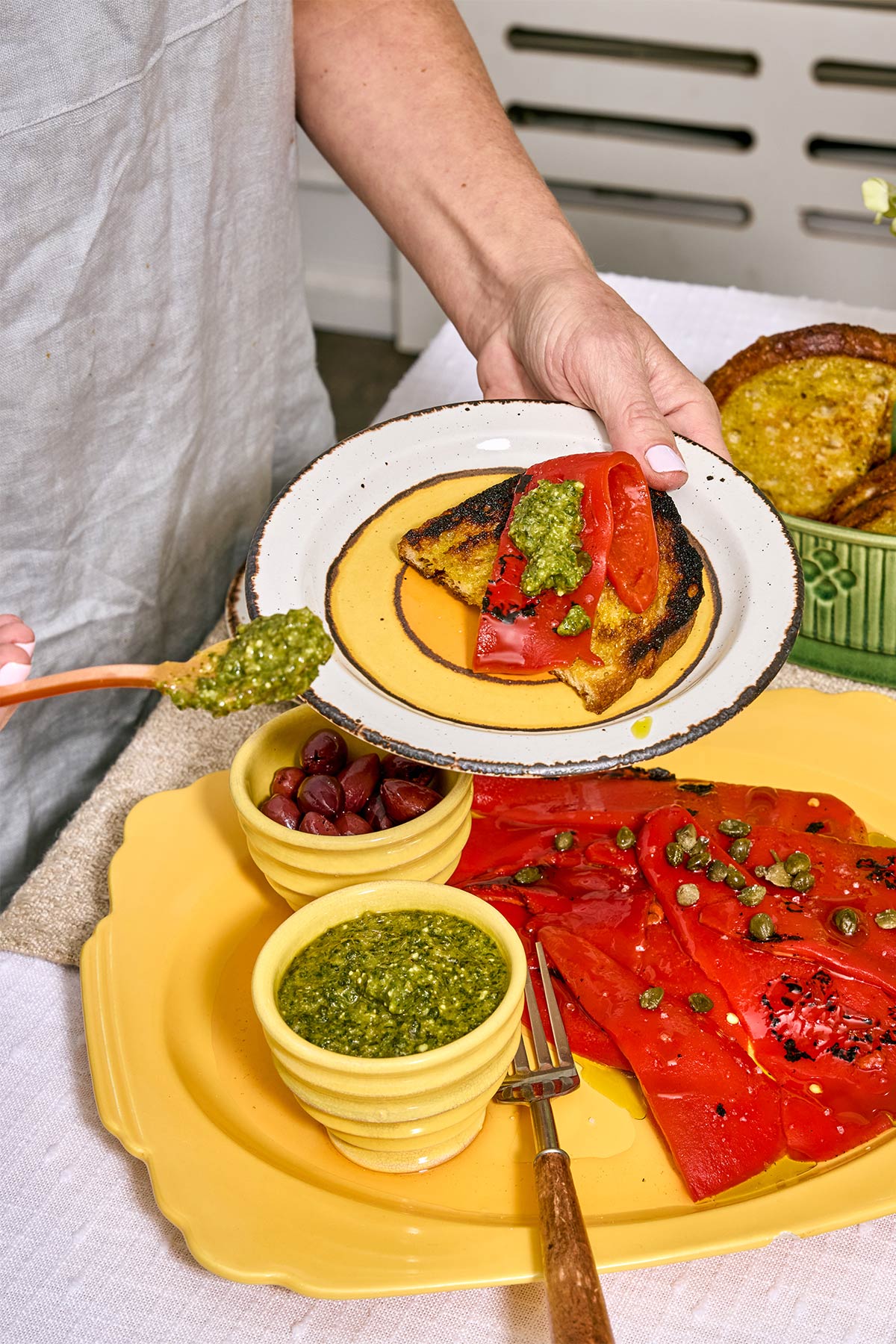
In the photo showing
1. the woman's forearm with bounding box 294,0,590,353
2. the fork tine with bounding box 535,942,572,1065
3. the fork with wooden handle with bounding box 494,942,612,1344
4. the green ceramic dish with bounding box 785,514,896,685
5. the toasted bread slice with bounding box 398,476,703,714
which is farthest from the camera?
the woman's forearm with bounding box 294,0,590,353

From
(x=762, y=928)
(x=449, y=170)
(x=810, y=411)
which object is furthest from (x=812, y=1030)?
(x=449, y=170)

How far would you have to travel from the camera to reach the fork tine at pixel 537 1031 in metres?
1.09

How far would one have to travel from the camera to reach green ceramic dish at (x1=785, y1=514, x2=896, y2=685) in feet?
4.81

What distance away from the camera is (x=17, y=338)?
1.42 m

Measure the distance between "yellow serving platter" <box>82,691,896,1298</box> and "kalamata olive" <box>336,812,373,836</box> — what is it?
166 mm

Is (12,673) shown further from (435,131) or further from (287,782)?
(435,131)

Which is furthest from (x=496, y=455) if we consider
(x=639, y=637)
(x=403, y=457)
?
(x=639, y=637)

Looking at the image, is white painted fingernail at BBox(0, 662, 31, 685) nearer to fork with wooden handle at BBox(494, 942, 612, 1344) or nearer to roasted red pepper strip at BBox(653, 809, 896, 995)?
fork with wooden handle at BBox(494, 942, 612, 1344)

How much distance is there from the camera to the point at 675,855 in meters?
1.20

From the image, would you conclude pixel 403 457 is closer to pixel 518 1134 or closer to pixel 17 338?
pixel 17 338

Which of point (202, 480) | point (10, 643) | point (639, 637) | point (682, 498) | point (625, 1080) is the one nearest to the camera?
point (10, 643)

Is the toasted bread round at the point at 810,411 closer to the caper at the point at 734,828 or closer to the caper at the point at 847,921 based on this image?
the caper at the point at 734,828

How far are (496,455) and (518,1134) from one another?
759 millimetres

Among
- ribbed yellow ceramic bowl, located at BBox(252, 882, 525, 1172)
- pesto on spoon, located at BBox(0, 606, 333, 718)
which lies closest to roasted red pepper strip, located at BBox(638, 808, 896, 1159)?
ribbed yellow ceramic bowl, located at BBox(252, 882, 525, 1172)
